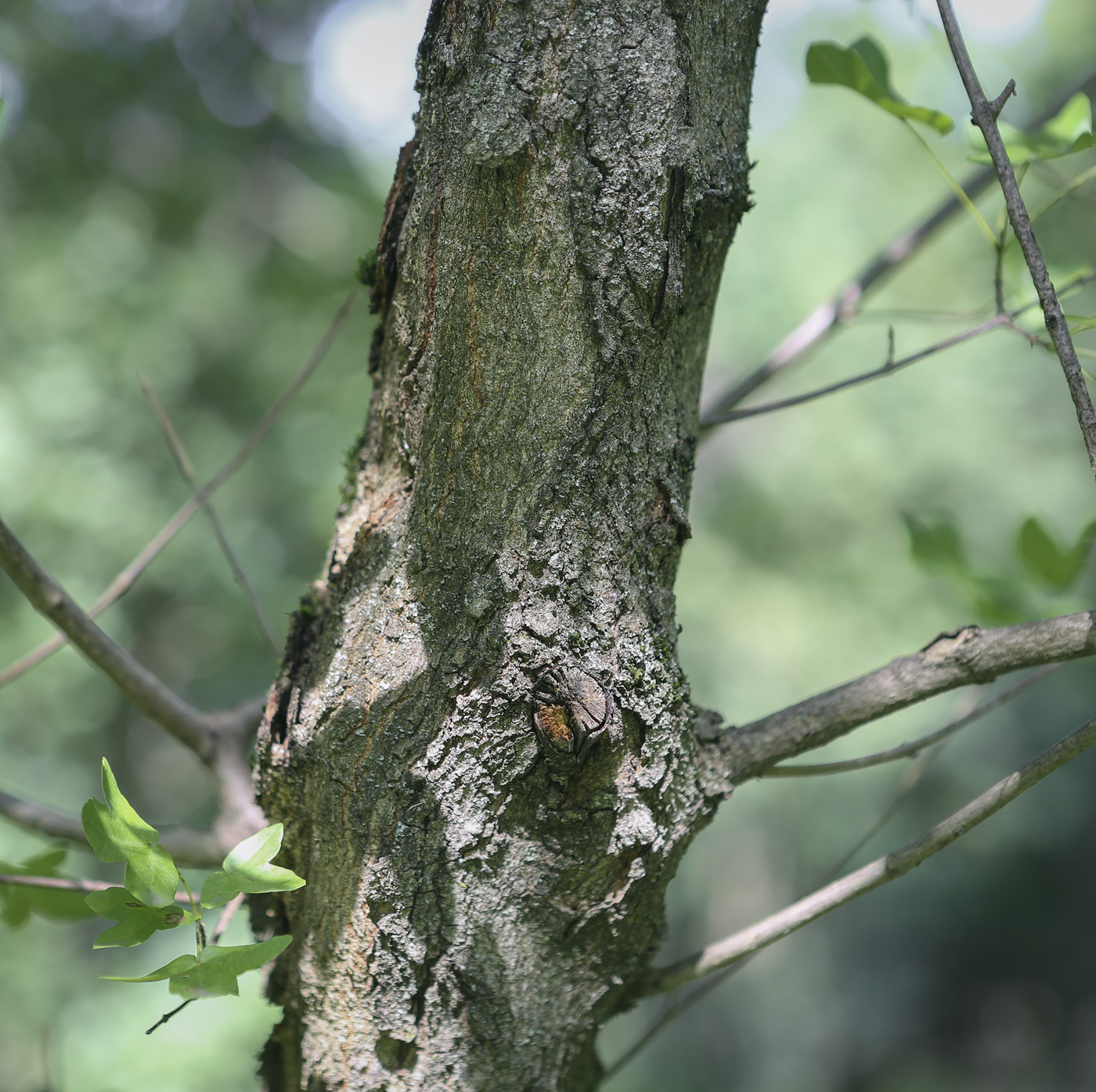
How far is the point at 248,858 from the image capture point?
0.49m

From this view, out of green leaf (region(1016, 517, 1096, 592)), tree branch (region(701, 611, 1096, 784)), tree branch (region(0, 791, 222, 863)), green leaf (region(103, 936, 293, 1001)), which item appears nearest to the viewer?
green leaf (region(103, 936, 293, 1001))

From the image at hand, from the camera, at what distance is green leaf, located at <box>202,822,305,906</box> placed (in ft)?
1.55

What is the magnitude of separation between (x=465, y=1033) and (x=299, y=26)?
4.92 meters

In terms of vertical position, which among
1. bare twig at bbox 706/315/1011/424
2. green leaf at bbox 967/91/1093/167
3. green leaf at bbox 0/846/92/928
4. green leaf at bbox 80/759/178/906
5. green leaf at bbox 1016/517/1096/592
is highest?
green leaf at bbox 967/91/1093/167

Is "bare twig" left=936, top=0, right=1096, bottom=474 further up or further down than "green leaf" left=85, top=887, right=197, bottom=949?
further up

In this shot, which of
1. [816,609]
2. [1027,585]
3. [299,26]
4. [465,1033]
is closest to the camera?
[465,1033]

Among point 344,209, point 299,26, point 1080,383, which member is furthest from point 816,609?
point 1080,383

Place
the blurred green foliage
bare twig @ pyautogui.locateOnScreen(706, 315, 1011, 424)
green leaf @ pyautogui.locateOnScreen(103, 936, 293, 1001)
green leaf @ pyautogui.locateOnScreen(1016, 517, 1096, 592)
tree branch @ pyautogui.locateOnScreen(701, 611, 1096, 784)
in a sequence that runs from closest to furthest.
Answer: green leaf @ pyautogui.locateOnScreen(103, 936, 293, 1001) < tree branch @ pyautogui.locateOnScreen(701, 611, 1096, 784) < bare twig @ pyautogui.locateOnScreen(706, 315, 1011, 424) < green leaf @ pyautogui.locateOnScreen(1016, 517, 1096, 592) < the blurred green foliage

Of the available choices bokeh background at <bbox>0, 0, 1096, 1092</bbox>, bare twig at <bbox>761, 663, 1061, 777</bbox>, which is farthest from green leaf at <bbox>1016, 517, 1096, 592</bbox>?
bokeh background at <bbox>0, 0, 1096, 1092</bbox>

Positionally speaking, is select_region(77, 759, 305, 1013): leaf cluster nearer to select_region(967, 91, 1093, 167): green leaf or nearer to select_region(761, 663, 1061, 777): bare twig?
select_region(761, 663, 1061, 777): bare twig

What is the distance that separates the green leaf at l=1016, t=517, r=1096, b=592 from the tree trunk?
0.61 meters

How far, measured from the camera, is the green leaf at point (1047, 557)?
0.94 m

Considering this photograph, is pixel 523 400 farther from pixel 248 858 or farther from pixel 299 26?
pixel 299 26

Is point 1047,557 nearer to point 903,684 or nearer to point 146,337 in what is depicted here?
point 903,684
